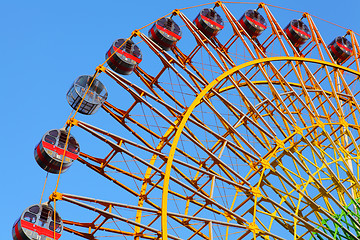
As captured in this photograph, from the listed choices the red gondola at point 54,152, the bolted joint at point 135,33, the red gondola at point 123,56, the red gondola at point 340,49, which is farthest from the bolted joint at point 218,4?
the red gondola at point 54,152

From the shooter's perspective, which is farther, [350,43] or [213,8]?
[350,43]

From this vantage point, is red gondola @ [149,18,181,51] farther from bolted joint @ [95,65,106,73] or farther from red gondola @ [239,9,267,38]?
red gondola @ [239,9,267,38]

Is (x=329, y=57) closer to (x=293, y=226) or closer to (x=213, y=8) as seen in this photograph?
(x=213, y=8)

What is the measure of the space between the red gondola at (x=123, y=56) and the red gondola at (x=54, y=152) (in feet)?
14.8

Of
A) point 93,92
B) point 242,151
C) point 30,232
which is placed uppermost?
point 93,92

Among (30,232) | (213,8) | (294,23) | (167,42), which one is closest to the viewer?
(30,232)

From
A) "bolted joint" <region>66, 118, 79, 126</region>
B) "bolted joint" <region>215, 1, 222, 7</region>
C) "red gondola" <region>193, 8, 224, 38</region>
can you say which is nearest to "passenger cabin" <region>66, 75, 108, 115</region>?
"bolted joint" <region>66, 118, 79, 126</region>

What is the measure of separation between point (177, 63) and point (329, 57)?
9.16m

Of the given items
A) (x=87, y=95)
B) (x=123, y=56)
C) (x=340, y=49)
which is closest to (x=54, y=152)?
(x=87, y=95)

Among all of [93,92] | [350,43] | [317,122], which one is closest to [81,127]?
[93,92]

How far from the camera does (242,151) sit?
89.6 ft

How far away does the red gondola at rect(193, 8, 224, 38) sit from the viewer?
33219 millimetres

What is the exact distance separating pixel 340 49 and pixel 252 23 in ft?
19.4

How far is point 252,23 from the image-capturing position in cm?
3462
